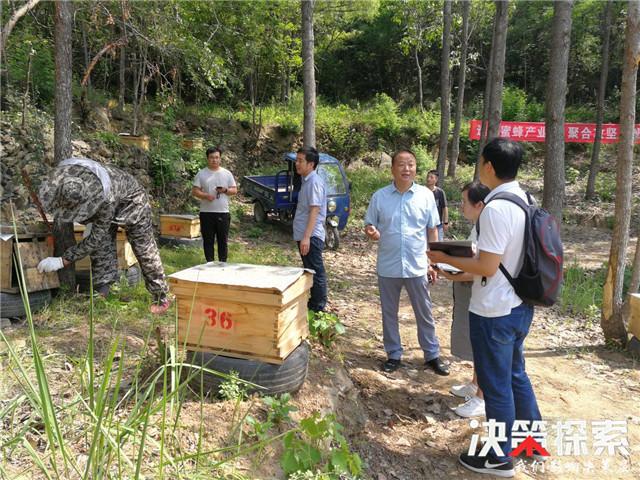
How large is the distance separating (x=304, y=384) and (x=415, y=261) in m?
1.52

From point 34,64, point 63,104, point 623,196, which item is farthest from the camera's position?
point 34,64

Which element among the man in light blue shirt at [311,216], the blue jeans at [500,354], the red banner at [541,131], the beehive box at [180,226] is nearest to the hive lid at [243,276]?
the blue jeans at [500,354]

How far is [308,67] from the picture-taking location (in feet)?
29.8

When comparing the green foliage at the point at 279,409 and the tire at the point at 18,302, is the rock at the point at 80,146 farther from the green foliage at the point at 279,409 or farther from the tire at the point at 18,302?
the green foliage at the point at 279,409

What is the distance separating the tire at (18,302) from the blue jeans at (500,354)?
398 cm

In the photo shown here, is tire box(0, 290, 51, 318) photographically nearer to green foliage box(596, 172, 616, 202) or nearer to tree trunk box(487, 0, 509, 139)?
tree trunk box(487, 0, 509, 139)

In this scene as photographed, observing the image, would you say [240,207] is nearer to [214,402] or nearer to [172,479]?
[214,402]

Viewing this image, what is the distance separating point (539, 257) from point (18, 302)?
4.46m

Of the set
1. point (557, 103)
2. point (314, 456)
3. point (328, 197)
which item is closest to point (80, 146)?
point (328, 197)

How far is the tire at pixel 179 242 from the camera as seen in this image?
8805 mm

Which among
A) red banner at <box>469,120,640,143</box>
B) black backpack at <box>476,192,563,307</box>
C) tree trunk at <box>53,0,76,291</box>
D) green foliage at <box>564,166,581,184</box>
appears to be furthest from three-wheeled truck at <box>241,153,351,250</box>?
green foliage at <box>564,166,581,184</box>

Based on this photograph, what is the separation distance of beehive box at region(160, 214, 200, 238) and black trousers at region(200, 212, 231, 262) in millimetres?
1938

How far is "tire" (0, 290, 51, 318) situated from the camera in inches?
175

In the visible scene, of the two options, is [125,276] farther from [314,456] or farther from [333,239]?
[333,239]
